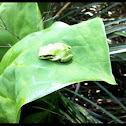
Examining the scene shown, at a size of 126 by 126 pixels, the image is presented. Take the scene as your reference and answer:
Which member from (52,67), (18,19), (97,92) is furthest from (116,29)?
(52,67)

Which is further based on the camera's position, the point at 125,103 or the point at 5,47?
the point at 125,103

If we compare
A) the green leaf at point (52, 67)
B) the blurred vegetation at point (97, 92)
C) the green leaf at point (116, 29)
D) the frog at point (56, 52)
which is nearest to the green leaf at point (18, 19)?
the blurred vegetation at point (97, 92)

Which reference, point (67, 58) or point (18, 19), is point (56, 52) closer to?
point (67, 58)

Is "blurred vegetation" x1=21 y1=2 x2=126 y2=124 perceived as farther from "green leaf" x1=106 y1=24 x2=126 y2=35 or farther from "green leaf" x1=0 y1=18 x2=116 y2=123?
"green leaf" x1=0 y1=18 x2=116 y2=123

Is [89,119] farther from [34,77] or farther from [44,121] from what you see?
[34,77]

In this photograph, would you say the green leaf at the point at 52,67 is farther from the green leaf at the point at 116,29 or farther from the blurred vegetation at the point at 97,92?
the green leaf at the point at 116,29

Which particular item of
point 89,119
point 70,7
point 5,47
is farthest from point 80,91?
point 70,7
